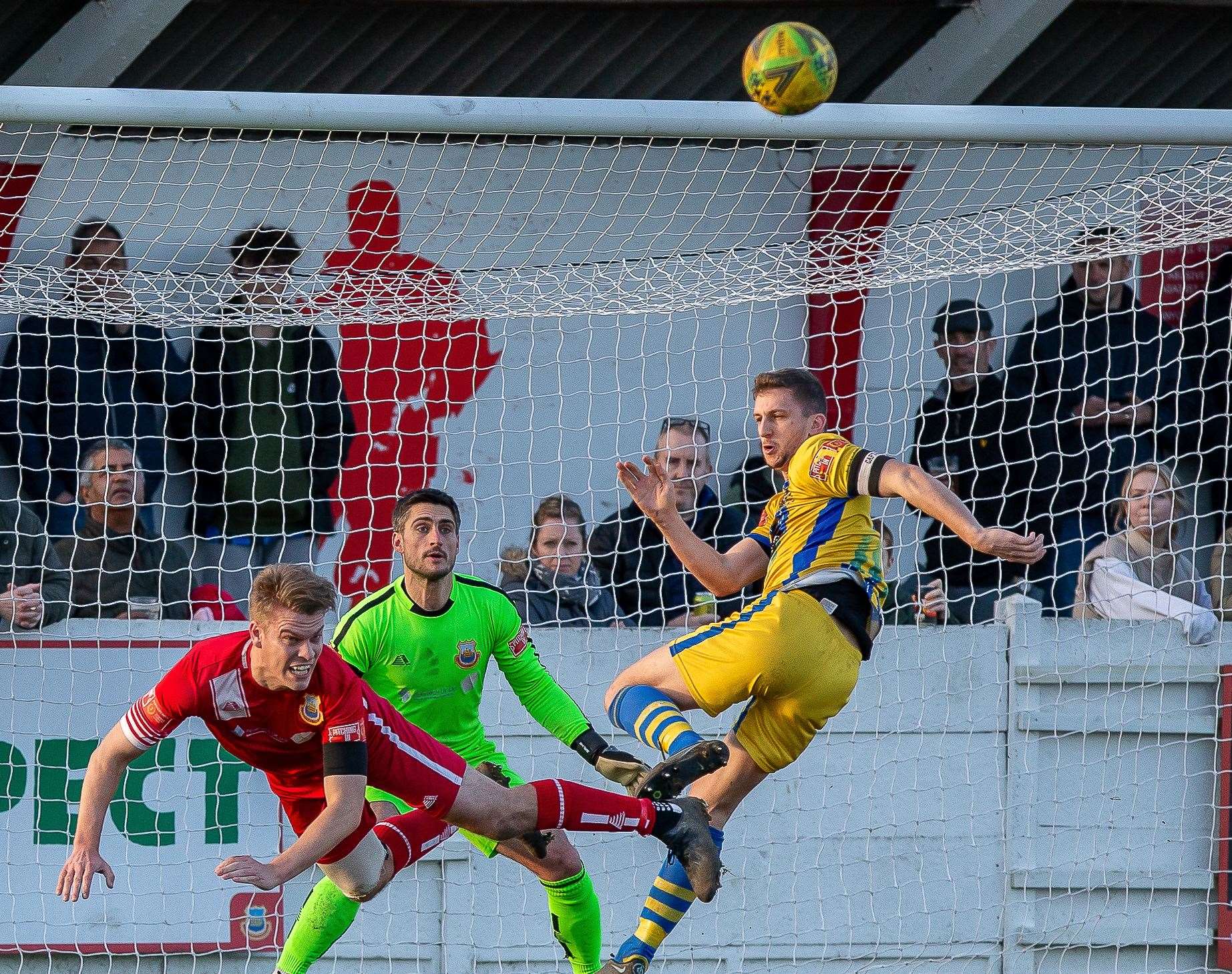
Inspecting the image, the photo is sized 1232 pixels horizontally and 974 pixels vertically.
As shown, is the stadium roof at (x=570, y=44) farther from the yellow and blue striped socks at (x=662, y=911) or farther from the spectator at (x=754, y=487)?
the yellow and blue striped socks at (x=662, y=911)

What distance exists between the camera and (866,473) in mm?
5102

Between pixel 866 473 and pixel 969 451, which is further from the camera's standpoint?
Answer: pixel 969 451

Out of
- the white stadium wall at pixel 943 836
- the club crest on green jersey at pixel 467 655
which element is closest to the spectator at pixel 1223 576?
the white stadium wall at pixel 943 836

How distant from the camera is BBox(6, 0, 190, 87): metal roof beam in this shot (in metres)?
7.55

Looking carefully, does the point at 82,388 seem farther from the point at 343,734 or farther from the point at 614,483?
the point at 343,734

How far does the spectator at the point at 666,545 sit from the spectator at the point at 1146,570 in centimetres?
169

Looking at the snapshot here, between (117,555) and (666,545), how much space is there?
2539 mm

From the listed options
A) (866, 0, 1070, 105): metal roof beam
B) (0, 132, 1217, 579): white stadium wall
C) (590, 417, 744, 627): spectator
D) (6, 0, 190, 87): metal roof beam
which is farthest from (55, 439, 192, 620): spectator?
(866, 0, 1070, 105): metal roof beam

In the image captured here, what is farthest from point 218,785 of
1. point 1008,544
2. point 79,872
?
point 1008,544

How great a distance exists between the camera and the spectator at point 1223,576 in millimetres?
7129

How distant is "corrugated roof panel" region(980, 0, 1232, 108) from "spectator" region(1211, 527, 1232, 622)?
3.15 meters

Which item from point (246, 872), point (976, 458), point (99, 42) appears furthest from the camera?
point (976, 458)

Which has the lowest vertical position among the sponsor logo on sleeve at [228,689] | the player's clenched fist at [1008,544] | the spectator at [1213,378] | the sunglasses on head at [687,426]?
the sponsor logo on sleeve at [228,689]

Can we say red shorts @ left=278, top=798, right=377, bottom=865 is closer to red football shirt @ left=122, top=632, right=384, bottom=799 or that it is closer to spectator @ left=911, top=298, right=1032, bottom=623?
red football shirt @ left=122, top=632, right=384, bottom=799
